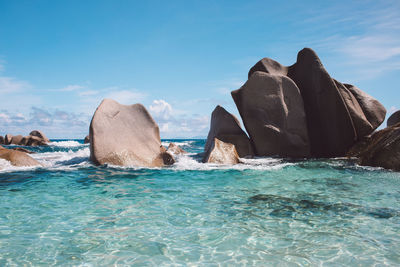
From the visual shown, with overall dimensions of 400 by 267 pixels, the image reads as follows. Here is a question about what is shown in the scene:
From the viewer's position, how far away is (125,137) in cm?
1182

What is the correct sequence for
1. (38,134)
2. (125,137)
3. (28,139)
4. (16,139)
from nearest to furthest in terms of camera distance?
(125,137), (28,139), (16,139), (38,134)

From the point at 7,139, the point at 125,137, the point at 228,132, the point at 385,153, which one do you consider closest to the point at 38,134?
the point at 7,139

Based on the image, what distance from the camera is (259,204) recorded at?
240 inches

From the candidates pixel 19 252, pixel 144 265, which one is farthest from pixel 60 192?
pixel 144 265

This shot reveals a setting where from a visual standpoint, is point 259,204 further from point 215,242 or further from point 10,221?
point 10,221

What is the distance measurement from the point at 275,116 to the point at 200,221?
10.3 meters

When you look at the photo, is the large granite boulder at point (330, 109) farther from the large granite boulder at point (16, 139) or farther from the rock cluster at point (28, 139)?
the large granite boulder at point (16, 139)

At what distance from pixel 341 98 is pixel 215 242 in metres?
11.9

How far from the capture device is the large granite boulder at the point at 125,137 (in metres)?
11.3

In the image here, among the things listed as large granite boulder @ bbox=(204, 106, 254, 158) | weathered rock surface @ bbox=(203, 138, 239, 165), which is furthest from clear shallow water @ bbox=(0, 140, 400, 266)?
large granite boulder @ bbox=(204, 106, 254, 158)

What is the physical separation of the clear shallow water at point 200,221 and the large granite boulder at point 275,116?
18.4ft

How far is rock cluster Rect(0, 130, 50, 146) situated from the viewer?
130ft

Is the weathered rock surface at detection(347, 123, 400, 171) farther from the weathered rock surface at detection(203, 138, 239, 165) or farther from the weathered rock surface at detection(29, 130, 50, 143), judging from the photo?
the weathered rock surface at detection(29, 130, 50, 143)

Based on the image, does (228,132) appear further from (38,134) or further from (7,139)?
(7,139)
